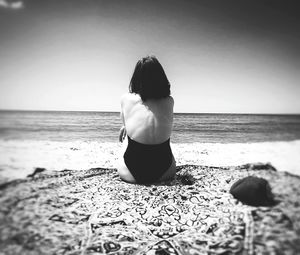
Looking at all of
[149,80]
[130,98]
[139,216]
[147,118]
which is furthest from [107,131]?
[139,216]

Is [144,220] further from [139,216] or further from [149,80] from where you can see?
[149,80]

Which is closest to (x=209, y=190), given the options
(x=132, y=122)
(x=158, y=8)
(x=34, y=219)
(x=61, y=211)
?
(x=132, y=122)

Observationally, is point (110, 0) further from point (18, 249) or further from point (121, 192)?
point (18, 249)

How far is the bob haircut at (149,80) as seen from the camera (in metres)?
2.53

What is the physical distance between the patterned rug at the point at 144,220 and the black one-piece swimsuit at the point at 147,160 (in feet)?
0.60

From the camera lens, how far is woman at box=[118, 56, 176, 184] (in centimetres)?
256

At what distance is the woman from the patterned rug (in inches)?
10.6

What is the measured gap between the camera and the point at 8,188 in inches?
60.7

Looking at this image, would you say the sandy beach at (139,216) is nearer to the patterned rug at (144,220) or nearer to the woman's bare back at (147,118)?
the patterned rug at (144,220)

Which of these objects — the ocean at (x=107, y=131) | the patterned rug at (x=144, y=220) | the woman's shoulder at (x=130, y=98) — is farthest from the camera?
the woman's shoulder at (x=130, y=98)

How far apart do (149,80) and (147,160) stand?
98cm

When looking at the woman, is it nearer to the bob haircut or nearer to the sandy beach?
the bob haircut

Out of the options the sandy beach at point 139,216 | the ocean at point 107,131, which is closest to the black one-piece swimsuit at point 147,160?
the sandy beach at point 139,216

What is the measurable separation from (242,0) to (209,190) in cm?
205
